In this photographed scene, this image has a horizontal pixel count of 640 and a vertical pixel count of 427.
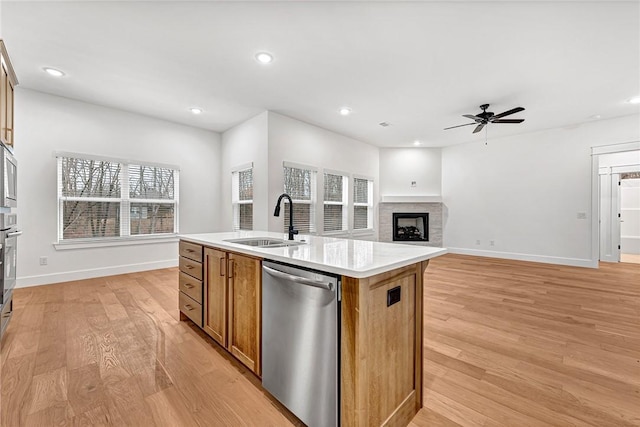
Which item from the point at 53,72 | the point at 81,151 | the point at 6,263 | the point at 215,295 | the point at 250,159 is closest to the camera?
the point at 215,295

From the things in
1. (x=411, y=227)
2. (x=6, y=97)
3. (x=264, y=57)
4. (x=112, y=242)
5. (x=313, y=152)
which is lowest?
(x=112, y=242)

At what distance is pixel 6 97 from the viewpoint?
2.67 metres

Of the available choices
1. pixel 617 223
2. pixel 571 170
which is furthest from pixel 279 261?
pixel 617 223

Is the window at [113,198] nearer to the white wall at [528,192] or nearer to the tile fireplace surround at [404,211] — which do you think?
the tile fireplace surround at [404,211]

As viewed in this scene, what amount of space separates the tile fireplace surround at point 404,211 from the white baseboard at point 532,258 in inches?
23.7

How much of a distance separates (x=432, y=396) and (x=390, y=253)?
92 cm

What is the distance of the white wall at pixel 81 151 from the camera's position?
3.90m

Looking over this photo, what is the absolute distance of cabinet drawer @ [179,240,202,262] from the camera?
2355mm

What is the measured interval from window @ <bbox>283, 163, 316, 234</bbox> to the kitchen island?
3069 millimetres

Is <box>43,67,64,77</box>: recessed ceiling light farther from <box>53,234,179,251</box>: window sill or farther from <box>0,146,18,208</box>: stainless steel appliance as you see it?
<box>53,234,179,251</box>: window sill

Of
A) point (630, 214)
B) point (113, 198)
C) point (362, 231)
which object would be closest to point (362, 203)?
point (362, 231)

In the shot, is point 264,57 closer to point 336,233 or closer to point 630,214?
point 336,233

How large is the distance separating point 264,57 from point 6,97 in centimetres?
258

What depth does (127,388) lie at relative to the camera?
1690mm
